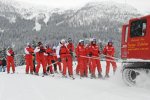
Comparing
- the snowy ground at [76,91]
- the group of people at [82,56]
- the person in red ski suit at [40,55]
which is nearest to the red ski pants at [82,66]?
the group of people at [82,56]

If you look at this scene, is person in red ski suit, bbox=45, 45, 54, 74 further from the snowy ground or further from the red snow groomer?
the red snow groomer

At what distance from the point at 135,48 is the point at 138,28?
720 millimetres

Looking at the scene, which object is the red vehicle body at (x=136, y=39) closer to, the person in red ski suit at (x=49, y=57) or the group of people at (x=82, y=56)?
the group of people at (x=82, y=56)

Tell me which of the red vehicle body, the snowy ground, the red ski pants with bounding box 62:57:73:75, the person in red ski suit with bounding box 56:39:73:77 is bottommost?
the snowy ground

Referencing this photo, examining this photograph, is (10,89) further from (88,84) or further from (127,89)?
(127,89)

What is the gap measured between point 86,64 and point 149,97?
742 cm

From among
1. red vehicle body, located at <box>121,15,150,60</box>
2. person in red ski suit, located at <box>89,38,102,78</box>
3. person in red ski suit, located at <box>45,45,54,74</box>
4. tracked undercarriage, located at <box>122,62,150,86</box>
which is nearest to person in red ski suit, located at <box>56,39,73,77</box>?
person in red ski suit, located at <box>89,38,102,78</box>

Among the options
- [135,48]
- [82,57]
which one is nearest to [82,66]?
[82,57]

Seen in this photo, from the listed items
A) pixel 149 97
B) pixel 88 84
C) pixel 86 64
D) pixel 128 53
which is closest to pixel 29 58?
pixel 86 64

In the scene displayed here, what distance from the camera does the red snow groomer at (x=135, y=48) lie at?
43.0ft

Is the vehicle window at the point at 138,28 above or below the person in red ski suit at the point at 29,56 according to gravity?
above

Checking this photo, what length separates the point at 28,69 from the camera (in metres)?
21.8

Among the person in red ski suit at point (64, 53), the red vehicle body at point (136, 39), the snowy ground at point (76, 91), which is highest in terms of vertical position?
the red vehicle body at point (136, 39)

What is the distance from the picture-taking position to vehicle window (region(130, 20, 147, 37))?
43.3ft
